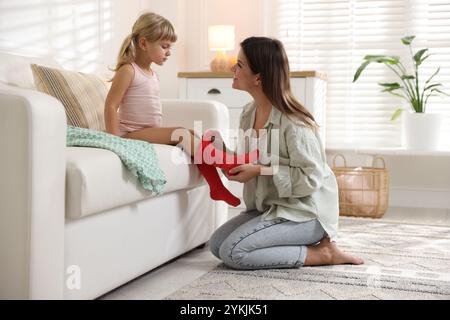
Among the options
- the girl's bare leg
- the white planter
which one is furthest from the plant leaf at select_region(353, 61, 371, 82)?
the girl's bare leg

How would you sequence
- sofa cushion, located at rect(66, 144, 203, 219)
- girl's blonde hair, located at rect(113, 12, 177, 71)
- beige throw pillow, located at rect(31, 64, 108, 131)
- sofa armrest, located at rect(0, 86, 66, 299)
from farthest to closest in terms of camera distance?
girl's blonde hair, located at rect(113, 12, 177, 71), beige throw pillow, located at rect(31, 64, 108, 131), sofa cushion, located at rect(66, 144, 203, 219), sofa armrest, located at rect(0, 86, 66, 299)

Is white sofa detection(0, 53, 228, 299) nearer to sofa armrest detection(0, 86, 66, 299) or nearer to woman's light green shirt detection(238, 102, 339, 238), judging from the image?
sofa armrest detection(0, 86, 66, 299)

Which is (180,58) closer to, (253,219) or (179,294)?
(253,219)

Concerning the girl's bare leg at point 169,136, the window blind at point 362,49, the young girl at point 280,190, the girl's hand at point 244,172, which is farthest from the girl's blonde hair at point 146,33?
the window blind at point 362,49

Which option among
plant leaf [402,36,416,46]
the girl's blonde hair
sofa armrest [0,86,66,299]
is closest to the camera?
sofa armrest [0,86,66,299]

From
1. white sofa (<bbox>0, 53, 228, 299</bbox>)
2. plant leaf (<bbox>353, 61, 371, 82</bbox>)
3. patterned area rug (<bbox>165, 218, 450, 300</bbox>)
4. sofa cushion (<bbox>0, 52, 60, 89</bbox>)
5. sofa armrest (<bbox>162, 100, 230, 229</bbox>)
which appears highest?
plant leaf (<bbox>353, 61, 371, 82</bbox>)

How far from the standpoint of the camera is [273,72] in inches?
91.3

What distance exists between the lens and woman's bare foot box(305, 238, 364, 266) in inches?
90.7

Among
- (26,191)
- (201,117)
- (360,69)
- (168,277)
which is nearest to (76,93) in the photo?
(201,117)

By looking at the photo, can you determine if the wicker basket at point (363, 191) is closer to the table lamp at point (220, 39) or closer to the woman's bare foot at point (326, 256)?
the table lamp at point (220, 39)

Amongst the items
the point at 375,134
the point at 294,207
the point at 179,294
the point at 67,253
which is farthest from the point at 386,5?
the point at 67,253

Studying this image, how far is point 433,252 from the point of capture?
2.65m

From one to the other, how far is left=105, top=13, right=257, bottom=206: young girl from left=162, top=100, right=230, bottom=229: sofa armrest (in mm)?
136
